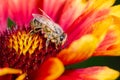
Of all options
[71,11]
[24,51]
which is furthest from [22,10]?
[24,51]

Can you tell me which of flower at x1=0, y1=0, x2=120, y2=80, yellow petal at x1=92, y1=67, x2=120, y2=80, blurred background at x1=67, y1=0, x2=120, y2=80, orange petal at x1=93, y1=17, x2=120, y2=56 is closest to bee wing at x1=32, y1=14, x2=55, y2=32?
flower at x1=0, y1=0, x2=120, y2=80

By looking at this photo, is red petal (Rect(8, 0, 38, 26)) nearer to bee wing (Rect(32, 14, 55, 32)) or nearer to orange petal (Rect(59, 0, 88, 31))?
orange petal (Rect(59, 0, 88, 31))

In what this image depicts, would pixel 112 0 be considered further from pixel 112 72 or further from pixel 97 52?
pixel 112 72

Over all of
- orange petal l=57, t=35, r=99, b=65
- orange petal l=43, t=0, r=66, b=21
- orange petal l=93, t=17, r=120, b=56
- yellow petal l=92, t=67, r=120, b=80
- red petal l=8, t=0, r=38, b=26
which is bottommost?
yellow petal l=92, t=67, r=120, b=80

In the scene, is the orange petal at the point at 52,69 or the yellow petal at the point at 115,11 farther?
the yellow petal at the point at 115,11

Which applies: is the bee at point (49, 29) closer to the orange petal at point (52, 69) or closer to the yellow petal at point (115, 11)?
the yellow petal at point (115, 11)

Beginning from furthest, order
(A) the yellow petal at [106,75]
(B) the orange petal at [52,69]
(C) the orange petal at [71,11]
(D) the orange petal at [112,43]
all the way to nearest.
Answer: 1. (C) the orange petal at [71,11]
2. (D) the orange petal at [112,43]
3. (A) the yellow petal at [106,75]
4. (B) the orange petal at [52,69]

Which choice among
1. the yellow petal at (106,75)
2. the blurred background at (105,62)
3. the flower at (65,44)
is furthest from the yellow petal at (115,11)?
the blurred background at (105,62)
